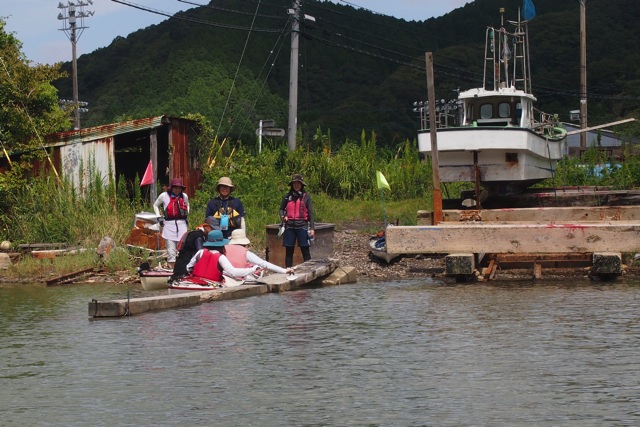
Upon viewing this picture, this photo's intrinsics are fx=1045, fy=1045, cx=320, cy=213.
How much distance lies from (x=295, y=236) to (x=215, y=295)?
9.82ft

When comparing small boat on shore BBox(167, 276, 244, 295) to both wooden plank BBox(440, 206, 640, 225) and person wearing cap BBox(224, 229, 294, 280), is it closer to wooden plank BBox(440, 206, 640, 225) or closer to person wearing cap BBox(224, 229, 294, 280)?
person wearing cap BBox(224, 229, 294, 280)

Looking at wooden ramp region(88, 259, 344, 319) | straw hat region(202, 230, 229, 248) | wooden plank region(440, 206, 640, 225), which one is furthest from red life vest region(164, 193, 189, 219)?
wooden plank region(440, 206, 640, 225)

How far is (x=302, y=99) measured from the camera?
94.4 m

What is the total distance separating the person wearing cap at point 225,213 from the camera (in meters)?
17.9

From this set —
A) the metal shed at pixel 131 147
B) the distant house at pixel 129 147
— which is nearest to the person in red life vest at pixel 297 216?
the distant house at pixel 129 147

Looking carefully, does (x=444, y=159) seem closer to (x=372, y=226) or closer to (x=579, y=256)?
(x=372, y=226)

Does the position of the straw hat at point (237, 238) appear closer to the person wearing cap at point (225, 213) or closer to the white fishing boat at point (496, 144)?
the person wearing cap at point (225, 213)

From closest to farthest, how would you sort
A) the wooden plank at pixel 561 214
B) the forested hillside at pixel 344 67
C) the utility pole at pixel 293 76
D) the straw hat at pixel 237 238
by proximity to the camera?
the straw hat at pixel 237 238 → the wooden plank at pixel 561 214 → the utility pole at pixel 293 76 → the forested hillside at pixel 344 67

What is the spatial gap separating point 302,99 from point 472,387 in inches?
3325

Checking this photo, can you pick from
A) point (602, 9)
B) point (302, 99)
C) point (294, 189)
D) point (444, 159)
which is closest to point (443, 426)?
point (294, 189)

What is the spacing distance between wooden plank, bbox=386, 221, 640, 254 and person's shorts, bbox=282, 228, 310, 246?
1.50 metres

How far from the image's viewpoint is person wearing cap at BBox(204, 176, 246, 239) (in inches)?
704

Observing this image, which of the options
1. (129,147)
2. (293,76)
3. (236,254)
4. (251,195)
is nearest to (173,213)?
(236,254)

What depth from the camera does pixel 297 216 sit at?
18844 millimetres
